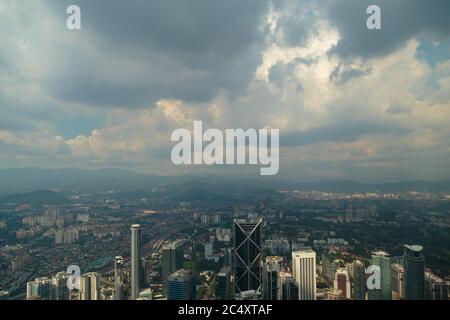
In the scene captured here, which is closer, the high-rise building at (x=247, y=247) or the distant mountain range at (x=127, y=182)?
the distant mountain range at (x=127, y=182)

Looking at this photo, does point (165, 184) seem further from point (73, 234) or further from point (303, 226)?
point (303, 226)

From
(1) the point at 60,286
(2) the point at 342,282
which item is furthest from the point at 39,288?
(2) the point at 342,282

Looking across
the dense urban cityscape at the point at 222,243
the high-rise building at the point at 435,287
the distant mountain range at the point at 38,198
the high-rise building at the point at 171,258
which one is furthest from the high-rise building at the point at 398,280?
the distant mountain range at the point at 38,198

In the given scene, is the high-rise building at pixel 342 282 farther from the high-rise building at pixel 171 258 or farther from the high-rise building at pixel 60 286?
the high-rise building at pixel 60 286

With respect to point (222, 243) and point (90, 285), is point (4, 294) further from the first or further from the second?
point (222, 243)

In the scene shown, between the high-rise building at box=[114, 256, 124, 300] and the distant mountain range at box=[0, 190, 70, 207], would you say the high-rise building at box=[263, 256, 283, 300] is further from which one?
the distant mountain range at box=[0, 190, 70, 207]

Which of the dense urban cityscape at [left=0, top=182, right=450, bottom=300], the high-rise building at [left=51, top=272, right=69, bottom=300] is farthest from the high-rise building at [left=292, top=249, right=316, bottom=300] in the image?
the high-rise building at [left=51, top=272, right=69, bottom=300]

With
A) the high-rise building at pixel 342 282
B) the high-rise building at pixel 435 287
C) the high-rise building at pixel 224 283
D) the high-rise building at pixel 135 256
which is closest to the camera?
the high-rise building at pixel 435 287
